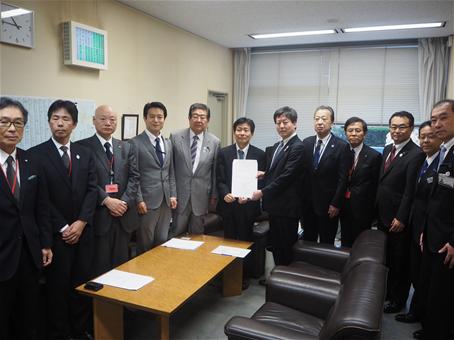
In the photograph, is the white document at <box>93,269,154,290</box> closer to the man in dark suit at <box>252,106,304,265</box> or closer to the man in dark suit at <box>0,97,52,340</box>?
the man in dark suit at <box>0,97,52,340</box>

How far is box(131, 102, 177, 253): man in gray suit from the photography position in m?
3.03

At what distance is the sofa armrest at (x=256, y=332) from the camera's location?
5.48 ft

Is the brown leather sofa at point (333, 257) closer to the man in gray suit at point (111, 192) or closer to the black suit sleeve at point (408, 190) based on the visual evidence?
the black suit sleeve at point (408, 190)

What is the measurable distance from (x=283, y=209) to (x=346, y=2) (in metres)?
2.39

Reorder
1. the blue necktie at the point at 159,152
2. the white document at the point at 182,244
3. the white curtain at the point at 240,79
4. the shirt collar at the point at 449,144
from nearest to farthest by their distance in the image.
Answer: the shirt collar at the point at 449,144 < the white document at the point at 182,244 < the blue necktie at the point at 159,152 < the white curtain at the point at 240,79

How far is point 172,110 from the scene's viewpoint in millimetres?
5027

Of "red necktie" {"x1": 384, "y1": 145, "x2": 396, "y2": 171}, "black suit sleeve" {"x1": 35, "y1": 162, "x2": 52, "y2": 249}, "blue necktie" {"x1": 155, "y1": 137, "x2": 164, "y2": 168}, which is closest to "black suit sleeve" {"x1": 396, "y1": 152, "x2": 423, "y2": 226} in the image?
"red necktie" {"x1": 384, "y1": 145, "x2": 396, "y2": 171}

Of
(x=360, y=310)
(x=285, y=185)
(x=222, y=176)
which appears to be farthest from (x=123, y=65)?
(x=360, y=310)

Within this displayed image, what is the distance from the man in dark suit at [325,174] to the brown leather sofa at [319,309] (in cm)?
98

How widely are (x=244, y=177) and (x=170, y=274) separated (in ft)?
3.75

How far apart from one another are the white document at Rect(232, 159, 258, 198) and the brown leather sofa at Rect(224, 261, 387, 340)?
0.91 m

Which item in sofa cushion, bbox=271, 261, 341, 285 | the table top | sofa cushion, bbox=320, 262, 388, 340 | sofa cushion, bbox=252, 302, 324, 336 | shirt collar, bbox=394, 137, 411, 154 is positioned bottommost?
sofa cushion, bbox=252, 302, 324, 336

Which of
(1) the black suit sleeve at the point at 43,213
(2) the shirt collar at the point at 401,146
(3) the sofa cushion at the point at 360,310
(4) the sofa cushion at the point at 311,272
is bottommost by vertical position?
(4) the sofa cushion at the point at 311,272

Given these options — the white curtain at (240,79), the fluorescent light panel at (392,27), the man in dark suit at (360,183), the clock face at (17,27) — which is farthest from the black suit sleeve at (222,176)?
the white curtain at (240,79)
